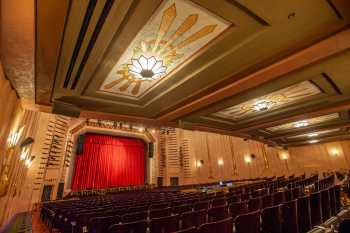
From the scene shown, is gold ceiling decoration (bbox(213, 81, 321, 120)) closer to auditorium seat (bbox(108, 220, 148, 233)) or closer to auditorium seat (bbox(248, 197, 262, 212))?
auditorium seat (bbox(248, 197, 262, 212))

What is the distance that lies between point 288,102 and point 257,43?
4.25 metres

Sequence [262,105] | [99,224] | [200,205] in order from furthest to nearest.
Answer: [262,105], [200,205], [99,224]

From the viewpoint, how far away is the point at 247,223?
194 cm

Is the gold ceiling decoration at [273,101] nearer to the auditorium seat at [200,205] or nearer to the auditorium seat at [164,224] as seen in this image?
the auditorium seat at [200,205]

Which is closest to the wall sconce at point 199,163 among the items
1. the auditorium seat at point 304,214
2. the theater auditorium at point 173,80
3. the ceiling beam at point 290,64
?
the theater auditorium at point 173,80

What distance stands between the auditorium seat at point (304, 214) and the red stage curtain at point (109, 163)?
1360 cm

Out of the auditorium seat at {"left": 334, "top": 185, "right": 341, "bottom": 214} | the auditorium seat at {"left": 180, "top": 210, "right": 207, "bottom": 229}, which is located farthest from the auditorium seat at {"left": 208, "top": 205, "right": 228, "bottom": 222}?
the auditorium seat at {"left": 334, "top": 185, "right": 341, "bottom": 214}

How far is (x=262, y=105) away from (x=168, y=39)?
4.90m

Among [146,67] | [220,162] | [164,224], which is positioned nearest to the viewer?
[164,224]

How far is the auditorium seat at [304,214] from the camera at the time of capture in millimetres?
2631

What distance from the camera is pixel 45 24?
2463 mm

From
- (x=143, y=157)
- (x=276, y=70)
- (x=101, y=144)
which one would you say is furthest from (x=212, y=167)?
(x=276, y=70)

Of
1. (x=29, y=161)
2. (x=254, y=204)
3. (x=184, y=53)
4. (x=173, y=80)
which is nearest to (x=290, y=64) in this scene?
(x=184, y=53)

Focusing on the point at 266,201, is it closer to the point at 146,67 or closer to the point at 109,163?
the point at 146,67
